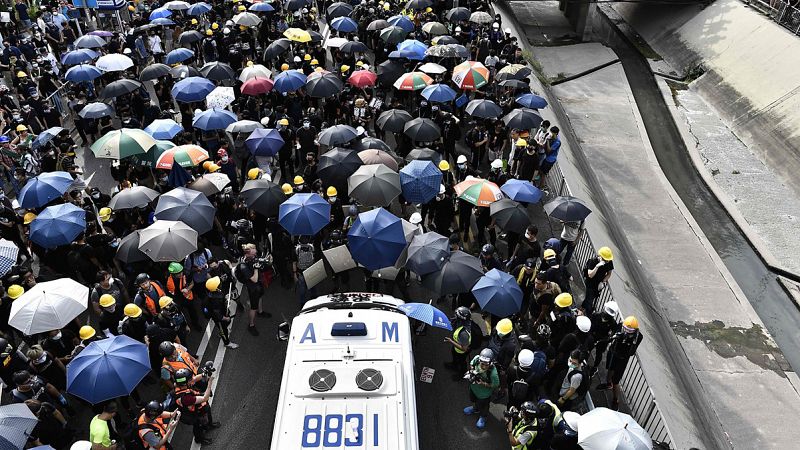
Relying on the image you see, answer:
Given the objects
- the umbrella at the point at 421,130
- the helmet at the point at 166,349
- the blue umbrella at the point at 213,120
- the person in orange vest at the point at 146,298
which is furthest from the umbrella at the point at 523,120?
the helmet at the point at 166,349

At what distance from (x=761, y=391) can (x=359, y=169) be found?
29.0 feet

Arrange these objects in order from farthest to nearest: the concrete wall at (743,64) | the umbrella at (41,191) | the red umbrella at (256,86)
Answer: the concrete wall at (743,64) < the red umbrella at (256,86) < the umbrella at (41,191)

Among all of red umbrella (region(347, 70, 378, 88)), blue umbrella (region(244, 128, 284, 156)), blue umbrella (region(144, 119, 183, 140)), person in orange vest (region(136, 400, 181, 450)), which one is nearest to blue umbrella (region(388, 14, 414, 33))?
red umbrella (region(347, 70, 378, 88))

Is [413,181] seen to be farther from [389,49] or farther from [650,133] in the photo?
[650,133]

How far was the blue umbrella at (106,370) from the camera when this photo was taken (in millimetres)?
7430

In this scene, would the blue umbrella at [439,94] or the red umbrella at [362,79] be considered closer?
the blue umbrella at [439,94]

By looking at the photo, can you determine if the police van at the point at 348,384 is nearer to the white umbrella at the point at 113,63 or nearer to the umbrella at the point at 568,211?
the umbrella at the point at 568,211

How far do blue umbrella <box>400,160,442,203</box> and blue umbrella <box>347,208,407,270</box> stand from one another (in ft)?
5.69

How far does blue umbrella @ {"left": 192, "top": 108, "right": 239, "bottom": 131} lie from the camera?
13719 mm

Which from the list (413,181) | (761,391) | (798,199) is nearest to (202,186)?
(413,181)

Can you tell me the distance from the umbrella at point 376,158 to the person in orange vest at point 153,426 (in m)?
6.61

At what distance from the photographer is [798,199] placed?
665 inches

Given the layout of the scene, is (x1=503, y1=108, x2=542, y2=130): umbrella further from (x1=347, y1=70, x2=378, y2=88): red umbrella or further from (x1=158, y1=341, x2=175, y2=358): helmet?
(x1=158, y1=341, x2=175, y2=358): helmet

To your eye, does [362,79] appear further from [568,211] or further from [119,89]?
[568,211]
